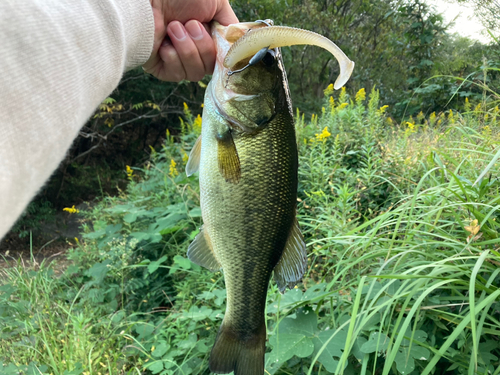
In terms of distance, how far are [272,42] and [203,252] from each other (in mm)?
767

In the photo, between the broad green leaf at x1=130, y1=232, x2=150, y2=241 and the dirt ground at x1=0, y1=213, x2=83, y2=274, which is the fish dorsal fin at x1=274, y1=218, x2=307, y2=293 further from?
the dirt ground at x1=0, y1=213, x2=83, y2=274

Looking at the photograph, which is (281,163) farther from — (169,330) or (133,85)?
(133,85)

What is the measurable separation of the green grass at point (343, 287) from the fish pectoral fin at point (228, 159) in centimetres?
63

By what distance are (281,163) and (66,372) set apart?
1781mm

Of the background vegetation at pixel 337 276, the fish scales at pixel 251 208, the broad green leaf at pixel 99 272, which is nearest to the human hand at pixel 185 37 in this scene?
the fish scales at pixel 251 208

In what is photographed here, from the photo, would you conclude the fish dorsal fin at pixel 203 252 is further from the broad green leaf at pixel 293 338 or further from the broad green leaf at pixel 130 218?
the broad green leaf at pixel 130 218

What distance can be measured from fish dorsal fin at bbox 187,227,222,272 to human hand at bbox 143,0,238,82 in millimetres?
742

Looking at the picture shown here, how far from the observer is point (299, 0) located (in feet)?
33.7

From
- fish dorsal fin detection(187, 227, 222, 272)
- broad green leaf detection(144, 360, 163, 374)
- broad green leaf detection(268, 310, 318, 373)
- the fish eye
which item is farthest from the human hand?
broad green leaf detection(144, 360, 163, 374)

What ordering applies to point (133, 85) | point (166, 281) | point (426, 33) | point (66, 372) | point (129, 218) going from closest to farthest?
point (66, 372) → point (166, 281) → point (129, 218) → point (426, 33) → point (133, 85)

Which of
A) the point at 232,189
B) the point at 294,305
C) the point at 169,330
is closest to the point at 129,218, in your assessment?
the point at 169,330

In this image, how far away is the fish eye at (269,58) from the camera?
102cm

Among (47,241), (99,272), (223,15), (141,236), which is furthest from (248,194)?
(47,241)

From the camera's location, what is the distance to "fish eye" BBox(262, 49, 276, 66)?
1018 mm
